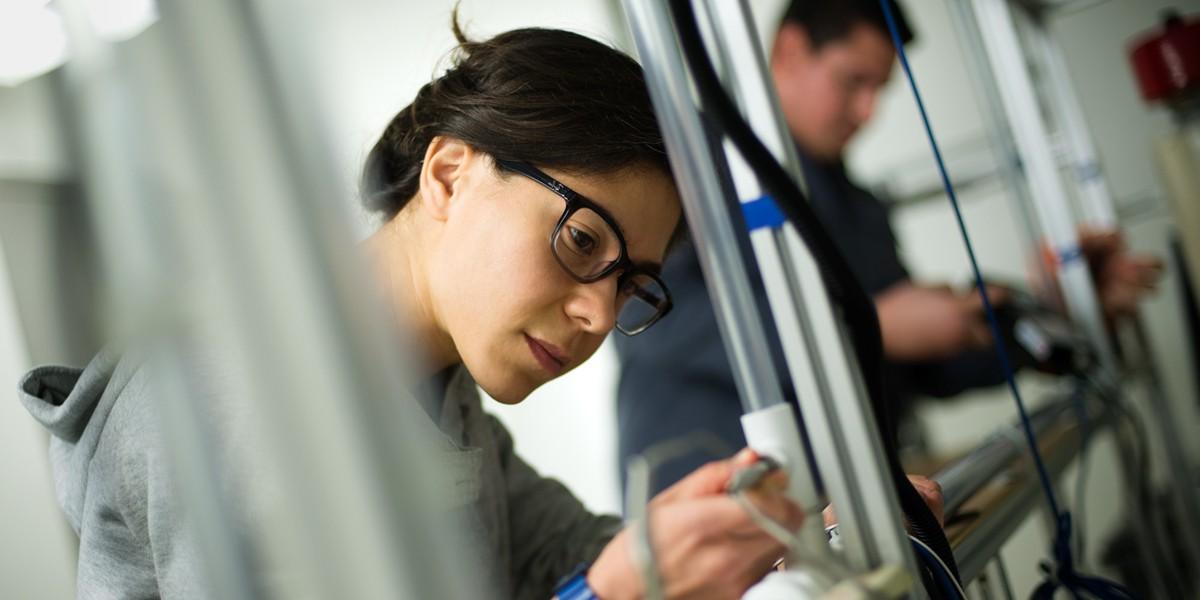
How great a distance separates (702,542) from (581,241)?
0.77 feet

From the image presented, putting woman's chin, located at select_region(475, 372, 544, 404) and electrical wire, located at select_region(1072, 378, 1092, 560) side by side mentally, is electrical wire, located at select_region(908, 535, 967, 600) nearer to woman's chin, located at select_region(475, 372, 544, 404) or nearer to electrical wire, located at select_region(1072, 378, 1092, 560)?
woman's chin, located at select_region(475, 372, 544, 404)

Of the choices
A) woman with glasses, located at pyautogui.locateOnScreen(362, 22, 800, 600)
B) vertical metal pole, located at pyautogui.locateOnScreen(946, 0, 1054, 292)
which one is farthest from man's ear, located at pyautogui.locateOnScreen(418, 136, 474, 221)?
vertical metal pole, located at pyautogui.locateOnScreen(946, 0, 1054, 292)

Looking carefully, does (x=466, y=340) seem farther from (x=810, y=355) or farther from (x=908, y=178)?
(x=908, y=178)

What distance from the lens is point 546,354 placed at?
681 mm

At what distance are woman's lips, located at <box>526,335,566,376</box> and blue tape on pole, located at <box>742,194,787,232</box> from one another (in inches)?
6.6

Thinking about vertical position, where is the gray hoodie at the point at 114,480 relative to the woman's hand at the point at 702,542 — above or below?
above

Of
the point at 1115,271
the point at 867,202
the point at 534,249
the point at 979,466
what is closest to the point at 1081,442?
the point at 979,466

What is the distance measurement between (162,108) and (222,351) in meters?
0.09

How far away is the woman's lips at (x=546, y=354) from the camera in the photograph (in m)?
0.67

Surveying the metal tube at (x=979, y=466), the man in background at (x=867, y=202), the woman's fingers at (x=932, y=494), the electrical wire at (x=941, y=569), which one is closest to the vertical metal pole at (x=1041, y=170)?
the man in background at (x=867, y=202)

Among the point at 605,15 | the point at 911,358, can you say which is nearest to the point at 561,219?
the point at 605,15

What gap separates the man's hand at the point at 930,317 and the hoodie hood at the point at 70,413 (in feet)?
4.95

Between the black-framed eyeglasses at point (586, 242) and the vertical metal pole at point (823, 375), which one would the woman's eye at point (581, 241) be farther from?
the vertical metal pole at point (823, 375)

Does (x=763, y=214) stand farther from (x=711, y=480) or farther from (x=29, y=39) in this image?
(x=29, y=39)
